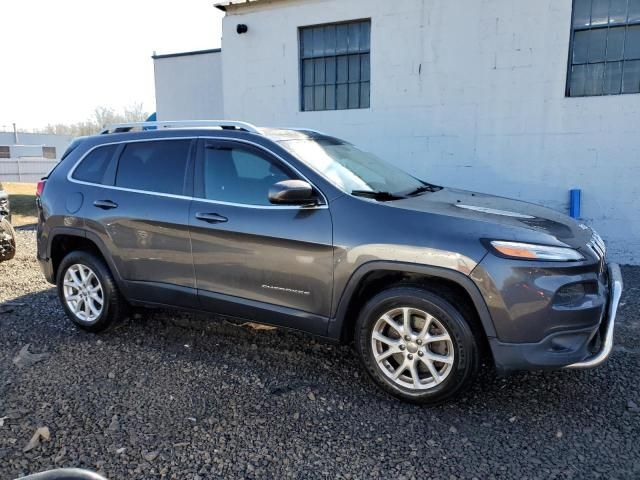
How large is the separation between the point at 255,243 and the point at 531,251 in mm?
1844

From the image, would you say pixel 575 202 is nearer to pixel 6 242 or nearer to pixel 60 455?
pixel 60 455

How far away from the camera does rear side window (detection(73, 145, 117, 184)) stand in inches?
174

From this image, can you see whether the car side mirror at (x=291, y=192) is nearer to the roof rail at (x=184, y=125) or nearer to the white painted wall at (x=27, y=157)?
the roof rail at (x=184, y=125)

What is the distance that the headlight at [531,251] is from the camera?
9.59 feet

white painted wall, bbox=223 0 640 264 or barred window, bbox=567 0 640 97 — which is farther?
white painted wall, bbox=223 0 640 264

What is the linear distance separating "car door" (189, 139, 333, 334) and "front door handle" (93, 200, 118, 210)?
2.78 ft

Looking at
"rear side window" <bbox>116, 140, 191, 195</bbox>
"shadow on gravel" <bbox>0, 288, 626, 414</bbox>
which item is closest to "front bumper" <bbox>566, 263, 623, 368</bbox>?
"shadow on gravel" <bbox>0, 288, 626, 414</bbox>

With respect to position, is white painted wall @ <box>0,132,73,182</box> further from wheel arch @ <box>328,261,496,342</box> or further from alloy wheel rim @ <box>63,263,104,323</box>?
wheel arch @ <box>328,261,496,342</box>

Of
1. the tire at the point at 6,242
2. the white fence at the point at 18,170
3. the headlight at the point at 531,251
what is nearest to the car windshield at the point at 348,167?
the headlight at the point at 531,251

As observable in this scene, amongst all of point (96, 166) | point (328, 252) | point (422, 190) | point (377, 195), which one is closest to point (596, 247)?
point (422, 190)

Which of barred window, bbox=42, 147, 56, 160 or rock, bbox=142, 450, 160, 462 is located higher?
barred window, bbox=42, 147, 56, 160

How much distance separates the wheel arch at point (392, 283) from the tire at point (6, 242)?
573 cm

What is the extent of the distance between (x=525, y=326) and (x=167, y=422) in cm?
227

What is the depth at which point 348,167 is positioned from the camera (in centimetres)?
390
